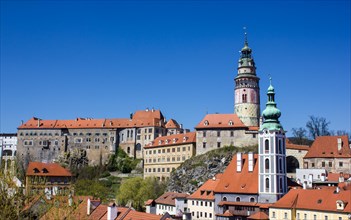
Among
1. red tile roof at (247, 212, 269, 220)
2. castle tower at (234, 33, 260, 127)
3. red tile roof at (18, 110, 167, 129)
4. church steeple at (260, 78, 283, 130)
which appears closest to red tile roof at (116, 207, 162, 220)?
red tile roof at (247, 212, 269, 220)

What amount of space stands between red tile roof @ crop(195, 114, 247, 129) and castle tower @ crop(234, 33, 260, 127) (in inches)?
117

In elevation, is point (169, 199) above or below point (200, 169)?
below

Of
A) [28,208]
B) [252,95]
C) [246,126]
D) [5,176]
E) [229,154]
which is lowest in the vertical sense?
[28,208]

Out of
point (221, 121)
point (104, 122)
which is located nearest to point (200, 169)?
point (221, 121)

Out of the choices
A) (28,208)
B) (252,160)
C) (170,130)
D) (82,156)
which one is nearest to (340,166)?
(252,160)

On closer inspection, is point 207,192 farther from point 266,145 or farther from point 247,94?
point 247,94

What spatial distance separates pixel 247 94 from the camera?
77.7 m

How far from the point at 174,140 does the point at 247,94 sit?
13769 mm

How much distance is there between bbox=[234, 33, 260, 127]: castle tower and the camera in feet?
253

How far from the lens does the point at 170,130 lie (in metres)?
91.4

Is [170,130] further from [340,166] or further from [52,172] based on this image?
[340,166]

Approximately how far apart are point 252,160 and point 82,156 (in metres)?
50.6

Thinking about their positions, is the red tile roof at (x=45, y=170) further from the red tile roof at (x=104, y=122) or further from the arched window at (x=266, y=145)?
the arched window at (x=266, y=145)

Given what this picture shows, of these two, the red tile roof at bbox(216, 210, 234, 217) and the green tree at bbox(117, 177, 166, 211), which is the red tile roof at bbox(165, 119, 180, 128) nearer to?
the green tree at bbox(117, 177, 166, 211)
